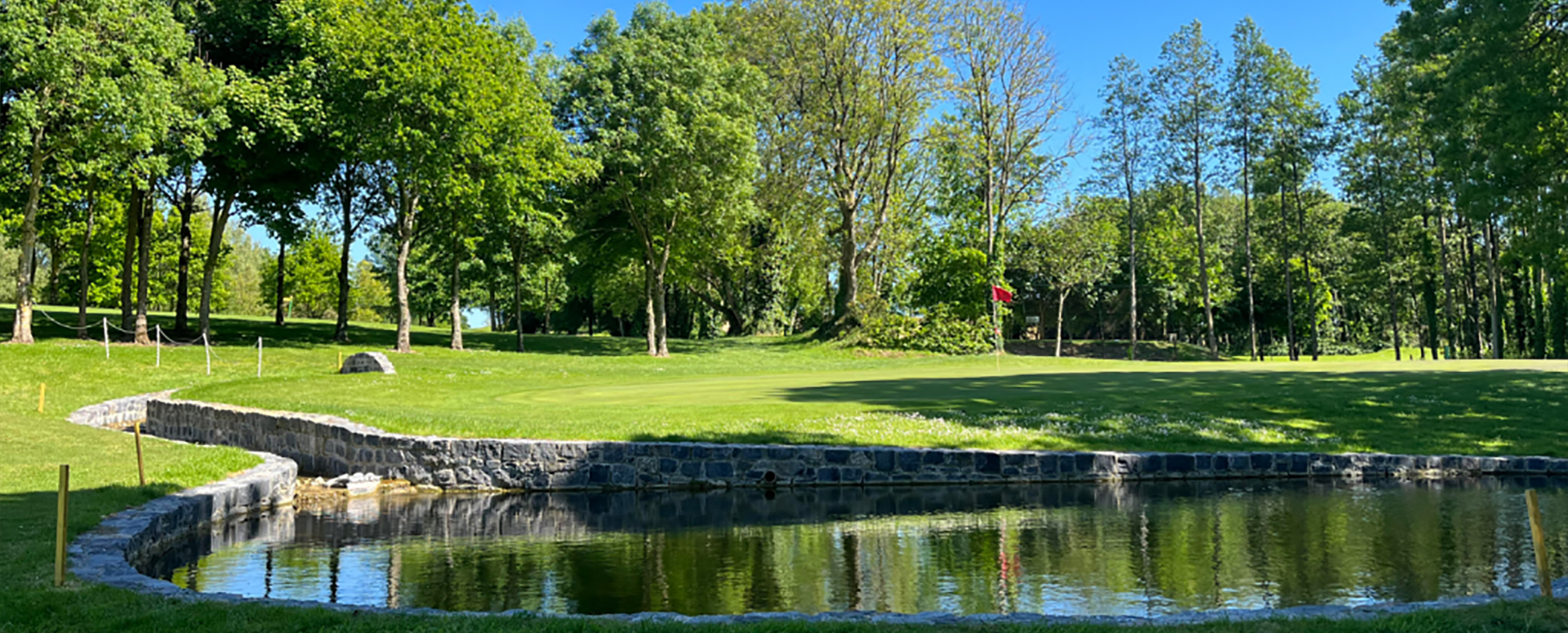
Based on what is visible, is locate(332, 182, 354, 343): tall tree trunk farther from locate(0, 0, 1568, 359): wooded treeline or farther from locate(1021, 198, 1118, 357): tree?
locate(1021, 198, 1118, 357): tree

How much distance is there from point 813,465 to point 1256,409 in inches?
368

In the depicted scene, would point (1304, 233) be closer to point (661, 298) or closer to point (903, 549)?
point (661, 298)

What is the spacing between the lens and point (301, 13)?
111 ft

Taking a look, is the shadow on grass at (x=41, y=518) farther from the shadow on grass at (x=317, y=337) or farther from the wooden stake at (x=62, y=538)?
the shadow on grass at (x=317, y=337)

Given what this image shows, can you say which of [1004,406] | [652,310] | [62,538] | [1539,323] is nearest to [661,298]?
[652,310]

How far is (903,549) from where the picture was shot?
10984 mm

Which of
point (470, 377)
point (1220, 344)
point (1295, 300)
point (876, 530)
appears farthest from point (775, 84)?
point (1220, 344)

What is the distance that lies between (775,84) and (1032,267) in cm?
2185

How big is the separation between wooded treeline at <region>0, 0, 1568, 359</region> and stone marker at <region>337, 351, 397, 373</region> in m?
8.08

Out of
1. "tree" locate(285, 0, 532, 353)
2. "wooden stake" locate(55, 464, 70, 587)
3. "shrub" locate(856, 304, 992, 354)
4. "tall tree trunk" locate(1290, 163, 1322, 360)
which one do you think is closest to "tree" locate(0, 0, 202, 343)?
"tree" locate(285, 0, 532, 353)

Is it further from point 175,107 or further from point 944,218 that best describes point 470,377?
point 944,218

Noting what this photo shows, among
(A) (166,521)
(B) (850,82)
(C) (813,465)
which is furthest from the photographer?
(B) (850,82)

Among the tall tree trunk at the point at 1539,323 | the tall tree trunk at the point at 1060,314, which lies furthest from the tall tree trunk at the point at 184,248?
the tall tree trunk at the point at 1539,323

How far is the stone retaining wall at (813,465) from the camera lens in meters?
15.9
